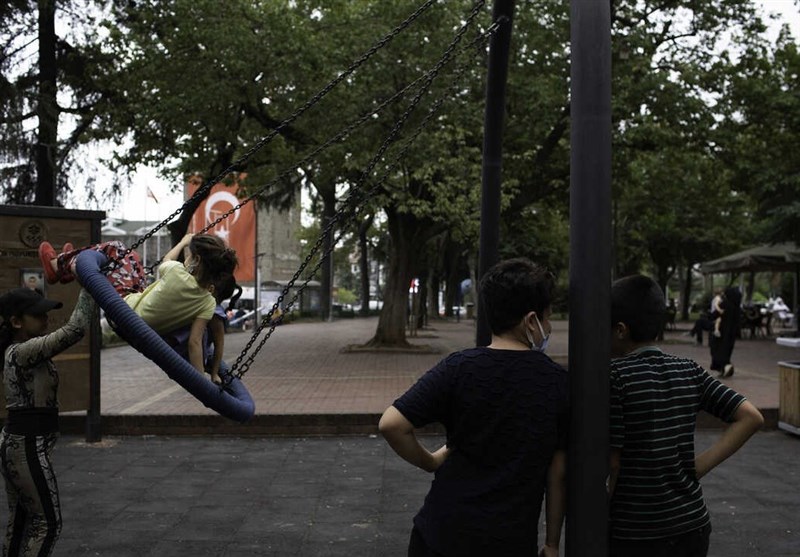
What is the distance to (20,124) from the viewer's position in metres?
13.0

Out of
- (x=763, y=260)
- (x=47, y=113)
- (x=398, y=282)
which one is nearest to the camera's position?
(x=47, y=113)

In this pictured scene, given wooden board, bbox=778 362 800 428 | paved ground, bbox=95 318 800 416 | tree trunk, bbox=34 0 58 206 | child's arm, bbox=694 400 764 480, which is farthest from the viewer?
tree trunk, bbox=34 0 58 206

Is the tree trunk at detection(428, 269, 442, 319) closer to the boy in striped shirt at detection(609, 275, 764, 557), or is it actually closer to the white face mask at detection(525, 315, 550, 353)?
the boy in striped shirt at detection(609, 275, 764, 557)

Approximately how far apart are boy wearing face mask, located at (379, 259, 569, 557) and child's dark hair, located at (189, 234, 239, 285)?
1728mm

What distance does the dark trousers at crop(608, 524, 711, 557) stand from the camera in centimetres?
260

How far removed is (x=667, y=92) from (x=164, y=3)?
1022cm

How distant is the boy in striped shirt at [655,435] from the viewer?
8.54ft

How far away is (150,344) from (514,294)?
5.00 ft

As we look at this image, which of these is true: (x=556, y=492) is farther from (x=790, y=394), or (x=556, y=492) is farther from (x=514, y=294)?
(x=790, y=394)

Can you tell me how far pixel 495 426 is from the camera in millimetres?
2443

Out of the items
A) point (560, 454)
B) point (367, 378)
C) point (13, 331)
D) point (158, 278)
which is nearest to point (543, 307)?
point (560, 454)

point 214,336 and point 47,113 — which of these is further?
point 47,113

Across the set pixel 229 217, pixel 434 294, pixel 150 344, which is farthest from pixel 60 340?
pixel 434 294

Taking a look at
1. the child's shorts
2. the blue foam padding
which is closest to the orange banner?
the child's shorts
